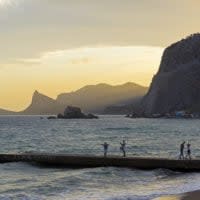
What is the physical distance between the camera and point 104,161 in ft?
144

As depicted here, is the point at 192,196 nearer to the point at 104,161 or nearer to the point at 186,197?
the point at 186,197

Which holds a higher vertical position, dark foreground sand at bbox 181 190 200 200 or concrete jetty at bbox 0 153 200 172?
concrete jetty at bbox 0 153 200 172

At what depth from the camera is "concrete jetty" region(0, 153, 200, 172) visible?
41.2m

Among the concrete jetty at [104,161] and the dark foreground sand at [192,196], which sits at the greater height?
the concrete jetty at [104,161]

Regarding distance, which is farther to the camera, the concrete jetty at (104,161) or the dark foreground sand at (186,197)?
the concrete jetty at (104,161)

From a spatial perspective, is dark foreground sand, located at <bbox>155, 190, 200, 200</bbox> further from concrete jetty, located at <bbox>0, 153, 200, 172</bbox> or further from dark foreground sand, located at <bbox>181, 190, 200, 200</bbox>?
concrete jetty, located at <bbox>0, 153, 200, 172</bbox>

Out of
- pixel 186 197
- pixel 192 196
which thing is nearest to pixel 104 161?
pixel 192 196

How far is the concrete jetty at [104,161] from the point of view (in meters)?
41.2

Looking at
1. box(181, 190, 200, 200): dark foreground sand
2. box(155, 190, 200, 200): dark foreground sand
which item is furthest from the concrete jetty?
box(155, 190, 200, 200): dark foreground sand

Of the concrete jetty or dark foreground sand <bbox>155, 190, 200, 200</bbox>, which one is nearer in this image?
dark foreground sand <bbox>155, 190, 200, 200</bbox>

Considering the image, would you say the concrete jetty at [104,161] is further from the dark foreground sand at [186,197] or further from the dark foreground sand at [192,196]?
the dark foreground sand at [186,197]

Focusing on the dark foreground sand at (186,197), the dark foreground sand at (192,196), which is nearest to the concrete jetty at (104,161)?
the dark foreground sand at (192,196)

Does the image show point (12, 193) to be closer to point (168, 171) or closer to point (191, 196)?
point (191, 196)

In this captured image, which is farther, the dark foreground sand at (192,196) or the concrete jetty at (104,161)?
the concrete jetty at (104,161)
